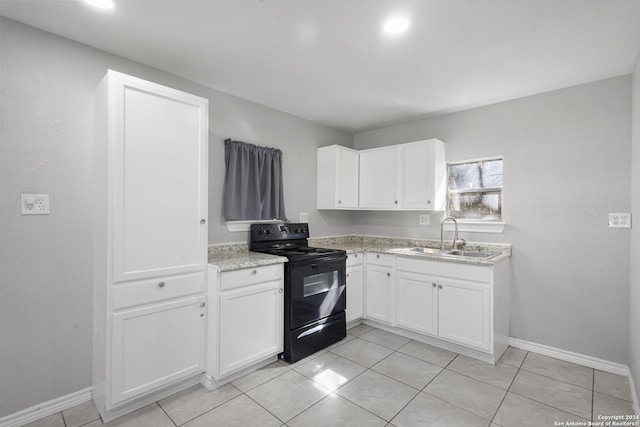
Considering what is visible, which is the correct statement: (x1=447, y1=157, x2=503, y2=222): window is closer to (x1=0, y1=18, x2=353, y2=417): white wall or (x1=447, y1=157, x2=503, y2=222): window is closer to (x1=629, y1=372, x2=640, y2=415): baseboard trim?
(x1=629, y1=372, x2=640, y2=415): baseboard trim

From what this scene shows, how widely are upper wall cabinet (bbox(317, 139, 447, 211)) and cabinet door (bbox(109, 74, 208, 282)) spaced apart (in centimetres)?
177

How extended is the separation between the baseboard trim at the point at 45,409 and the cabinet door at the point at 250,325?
920 mm

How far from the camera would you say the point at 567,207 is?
2770 millimetres

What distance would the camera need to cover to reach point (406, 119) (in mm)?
3787

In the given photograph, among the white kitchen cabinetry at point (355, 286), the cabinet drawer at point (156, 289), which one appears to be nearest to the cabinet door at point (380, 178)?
the white kitchen cabinetry at point (355, 286)

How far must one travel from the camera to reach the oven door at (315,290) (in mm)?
2695

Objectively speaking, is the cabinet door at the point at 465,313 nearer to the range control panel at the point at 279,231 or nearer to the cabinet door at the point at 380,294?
the cabinet door at the point at 380,294

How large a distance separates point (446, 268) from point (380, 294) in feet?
2.72

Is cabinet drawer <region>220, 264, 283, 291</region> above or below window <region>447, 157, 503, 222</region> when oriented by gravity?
below

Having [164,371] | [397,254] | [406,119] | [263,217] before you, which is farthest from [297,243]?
[406,119]

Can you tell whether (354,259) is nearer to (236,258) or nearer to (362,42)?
(236,258)

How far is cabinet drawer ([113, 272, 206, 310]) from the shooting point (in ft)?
6.40

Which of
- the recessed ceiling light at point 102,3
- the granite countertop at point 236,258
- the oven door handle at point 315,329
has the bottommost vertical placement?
the oven door handle at point 315,329

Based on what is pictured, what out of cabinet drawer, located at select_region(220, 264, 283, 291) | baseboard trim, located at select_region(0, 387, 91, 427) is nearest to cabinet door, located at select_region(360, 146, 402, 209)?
cabinet drawer, located at select_region(220, 264, 283, 291)
